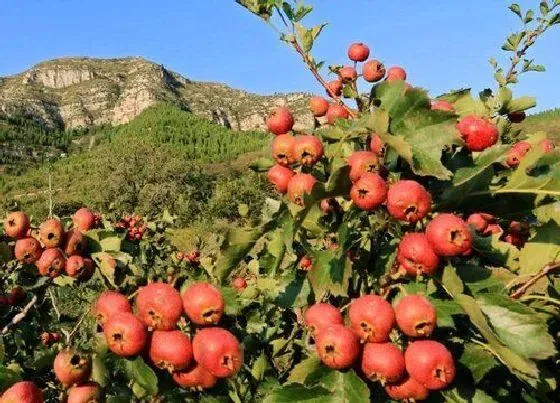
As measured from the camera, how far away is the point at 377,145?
1.92m

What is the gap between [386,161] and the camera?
187 centimetres

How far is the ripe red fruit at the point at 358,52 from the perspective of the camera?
276 cm

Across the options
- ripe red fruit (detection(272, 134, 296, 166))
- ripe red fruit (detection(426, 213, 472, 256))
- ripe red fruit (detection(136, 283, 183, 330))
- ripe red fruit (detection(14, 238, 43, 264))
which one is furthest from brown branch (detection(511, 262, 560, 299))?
ripe red fruit (detection(14, 238, 43, 264))

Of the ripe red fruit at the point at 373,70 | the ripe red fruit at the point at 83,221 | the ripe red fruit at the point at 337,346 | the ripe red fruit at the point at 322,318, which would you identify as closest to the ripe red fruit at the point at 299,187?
the ripe red fruit at the point at 322,318

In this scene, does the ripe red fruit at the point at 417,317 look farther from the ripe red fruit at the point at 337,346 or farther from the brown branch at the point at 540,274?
the brown branch at the point at 540,274

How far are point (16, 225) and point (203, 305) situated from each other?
58.0 inches

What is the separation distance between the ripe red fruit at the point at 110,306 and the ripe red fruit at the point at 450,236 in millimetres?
904

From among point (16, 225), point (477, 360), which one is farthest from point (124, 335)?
point (16, 225)

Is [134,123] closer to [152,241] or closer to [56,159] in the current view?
[56,159]

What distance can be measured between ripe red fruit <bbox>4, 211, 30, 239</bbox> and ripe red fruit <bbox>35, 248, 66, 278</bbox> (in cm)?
24

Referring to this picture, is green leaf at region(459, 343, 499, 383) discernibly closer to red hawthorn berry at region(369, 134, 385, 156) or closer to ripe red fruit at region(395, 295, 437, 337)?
ripe red fruit at region(395, 295, 437, 337)

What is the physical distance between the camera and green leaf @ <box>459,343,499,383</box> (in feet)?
5.78

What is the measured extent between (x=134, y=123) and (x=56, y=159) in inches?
585

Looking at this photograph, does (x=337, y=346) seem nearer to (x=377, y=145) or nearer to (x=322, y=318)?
(x=322, y=318)
